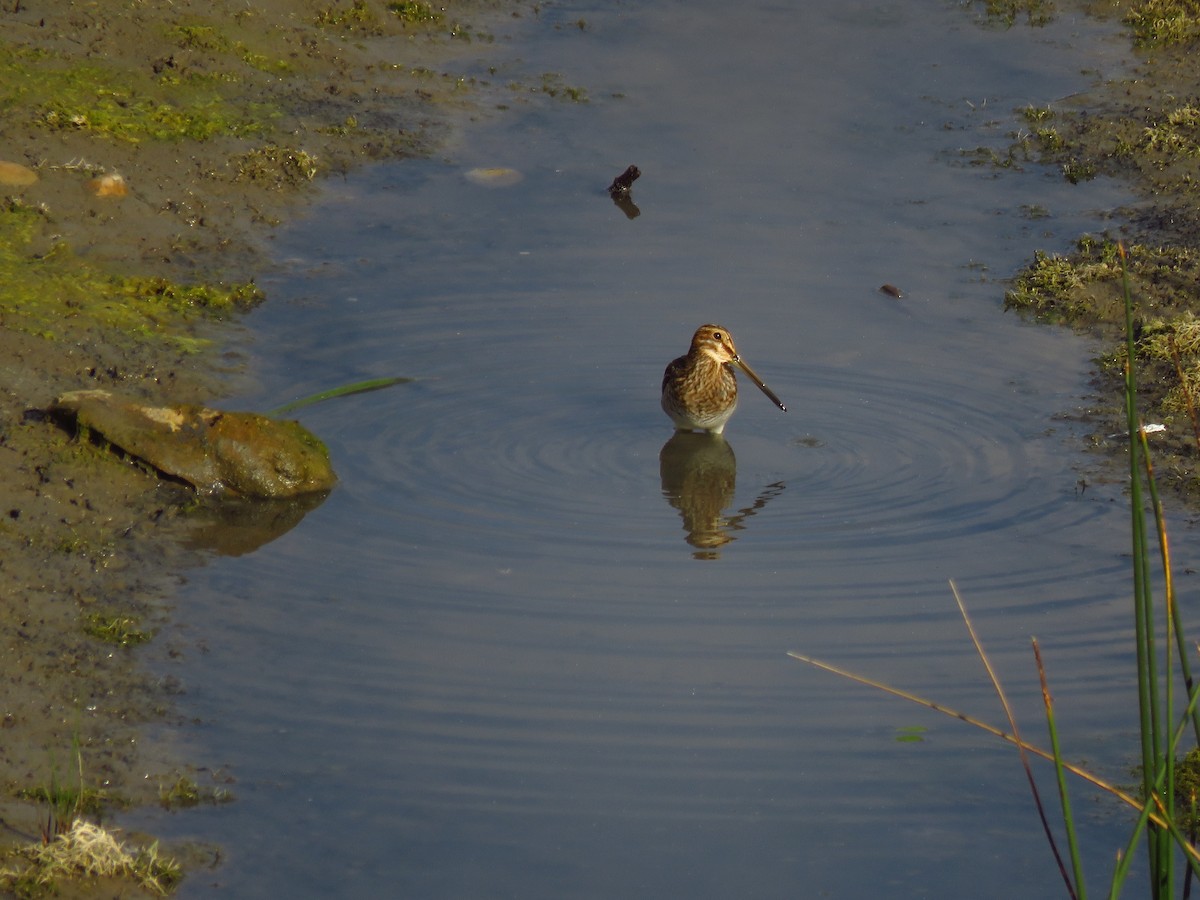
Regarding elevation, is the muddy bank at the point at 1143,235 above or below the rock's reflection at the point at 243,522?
above

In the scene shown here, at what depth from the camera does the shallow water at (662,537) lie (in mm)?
5238

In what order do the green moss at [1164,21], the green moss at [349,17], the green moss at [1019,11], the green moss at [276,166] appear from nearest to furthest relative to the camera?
1. the green moss at [276,166]
2. the green moss at [349,17]
3. the green moss at [1164,21]
4. the green moss at [1019,11]

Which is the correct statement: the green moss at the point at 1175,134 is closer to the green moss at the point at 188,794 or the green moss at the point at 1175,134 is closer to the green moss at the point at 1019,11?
the green moss at the point at 1019,11

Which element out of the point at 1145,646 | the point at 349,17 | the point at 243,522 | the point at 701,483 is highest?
the point at 1145,646

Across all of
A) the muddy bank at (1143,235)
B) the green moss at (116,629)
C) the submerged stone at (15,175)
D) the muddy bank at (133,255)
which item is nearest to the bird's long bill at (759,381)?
the muddy bank at (1143,235)

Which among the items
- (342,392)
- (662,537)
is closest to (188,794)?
(662,537)

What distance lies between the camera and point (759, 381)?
910 cm

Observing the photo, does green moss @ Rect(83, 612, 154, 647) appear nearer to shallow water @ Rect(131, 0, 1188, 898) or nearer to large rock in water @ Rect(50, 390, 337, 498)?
shallow water @ Rect(131, 0, 1188, 898)

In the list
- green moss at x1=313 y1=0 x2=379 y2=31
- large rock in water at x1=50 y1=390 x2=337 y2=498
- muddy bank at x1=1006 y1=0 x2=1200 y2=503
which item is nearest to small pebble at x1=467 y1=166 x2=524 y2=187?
green moss at x1=313 y1=0 x2=379 y2=31

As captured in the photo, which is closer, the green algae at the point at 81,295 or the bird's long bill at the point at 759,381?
the green algae at the point at 81,295

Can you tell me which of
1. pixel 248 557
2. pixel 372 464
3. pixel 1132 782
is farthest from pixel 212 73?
pixel 1132 782

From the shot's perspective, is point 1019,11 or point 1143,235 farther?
point 1019,11

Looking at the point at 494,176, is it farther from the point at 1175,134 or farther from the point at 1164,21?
the point at 1164,21

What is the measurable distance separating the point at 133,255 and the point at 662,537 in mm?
4339
